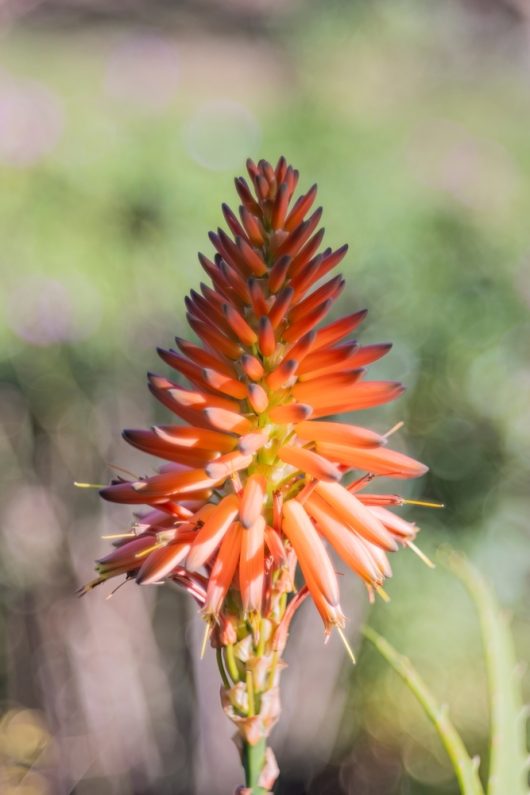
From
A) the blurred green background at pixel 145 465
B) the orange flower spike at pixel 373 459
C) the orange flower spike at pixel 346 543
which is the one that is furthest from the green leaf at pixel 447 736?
the blurred green background at pixel 145 465

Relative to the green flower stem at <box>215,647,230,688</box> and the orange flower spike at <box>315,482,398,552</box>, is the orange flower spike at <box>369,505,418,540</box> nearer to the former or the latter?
the orange flower spike at <box>315,482,398,552</box>

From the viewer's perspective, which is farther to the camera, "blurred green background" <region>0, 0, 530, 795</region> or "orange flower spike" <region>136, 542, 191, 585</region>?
"blurred green background" <region>0, 0, 530, 795</region>

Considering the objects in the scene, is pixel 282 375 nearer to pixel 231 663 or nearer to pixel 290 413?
pixel 290 413

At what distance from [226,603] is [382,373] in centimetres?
235

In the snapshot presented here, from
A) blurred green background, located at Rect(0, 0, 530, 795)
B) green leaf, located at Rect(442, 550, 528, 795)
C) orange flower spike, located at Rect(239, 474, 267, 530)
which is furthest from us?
blurred green background, located at Rect(0, 0, 530, 795)

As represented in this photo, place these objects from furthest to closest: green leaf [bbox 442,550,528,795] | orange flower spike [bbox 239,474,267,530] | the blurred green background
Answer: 1. the blurred green background
2. green leaf [bbox 442,550,528,795]
3. orange flower spike [bbox 239,474,267,530]

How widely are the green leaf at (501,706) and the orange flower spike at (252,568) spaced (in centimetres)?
37

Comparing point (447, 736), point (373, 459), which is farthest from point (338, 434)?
point (447, 736)

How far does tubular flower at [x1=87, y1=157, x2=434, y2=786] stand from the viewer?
3.29ft

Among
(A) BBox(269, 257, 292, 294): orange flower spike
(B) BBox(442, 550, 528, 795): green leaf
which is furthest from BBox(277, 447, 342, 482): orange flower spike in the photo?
(B) BBox(442, 550, 528, 795): green leaf

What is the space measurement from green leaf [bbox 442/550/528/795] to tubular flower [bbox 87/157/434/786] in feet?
0.59

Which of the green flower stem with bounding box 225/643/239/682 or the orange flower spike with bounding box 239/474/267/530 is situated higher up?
the orange flower spike with bounding box 239/474/267/530

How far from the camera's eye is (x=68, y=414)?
3467 mm

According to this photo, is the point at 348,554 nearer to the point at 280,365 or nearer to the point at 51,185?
the point at 280,365
